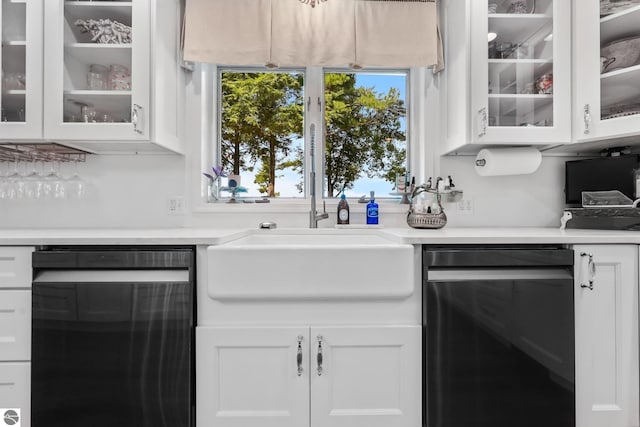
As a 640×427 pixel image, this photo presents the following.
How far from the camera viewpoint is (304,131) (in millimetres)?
2334

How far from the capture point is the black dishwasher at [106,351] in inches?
53.7

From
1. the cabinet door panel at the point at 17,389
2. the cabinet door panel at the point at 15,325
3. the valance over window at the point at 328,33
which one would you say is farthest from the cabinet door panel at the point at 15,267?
the valance over window at the point at 328,33

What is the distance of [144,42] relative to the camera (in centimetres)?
169

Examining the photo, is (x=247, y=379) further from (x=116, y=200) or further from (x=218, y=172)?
(x=116, y=200)

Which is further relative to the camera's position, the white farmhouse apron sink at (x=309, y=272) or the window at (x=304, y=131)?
the window at (x=304, y=131)

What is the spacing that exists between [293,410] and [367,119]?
1747 mm

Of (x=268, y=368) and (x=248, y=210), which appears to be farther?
(x=248, y=210)

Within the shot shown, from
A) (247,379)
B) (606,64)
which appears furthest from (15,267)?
(606,64)

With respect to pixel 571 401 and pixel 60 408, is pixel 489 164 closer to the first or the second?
pixel 571 401

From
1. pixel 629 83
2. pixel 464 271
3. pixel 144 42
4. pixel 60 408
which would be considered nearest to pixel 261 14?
pixel 144 42

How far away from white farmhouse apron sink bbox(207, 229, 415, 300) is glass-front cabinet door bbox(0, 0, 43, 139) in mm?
1110

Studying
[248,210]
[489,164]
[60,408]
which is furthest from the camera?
[248,210]

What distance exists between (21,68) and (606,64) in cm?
278

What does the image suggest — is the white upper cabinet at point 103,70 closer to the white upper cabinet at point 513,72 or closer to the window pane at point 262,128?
the window pane at point 262,128
